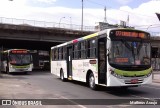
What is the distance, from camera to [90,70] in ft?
59.1

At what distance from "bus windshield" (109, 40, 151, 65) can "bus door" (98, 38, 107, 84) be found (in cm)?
72

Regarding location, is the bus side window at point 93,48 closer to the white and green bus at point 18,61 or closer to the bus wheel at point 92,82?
the bus wheel at point 92,82

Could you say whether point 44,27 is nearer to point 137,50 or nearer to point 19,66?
point 19,66

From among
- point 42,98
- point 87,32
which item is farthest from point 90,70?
point 87,32

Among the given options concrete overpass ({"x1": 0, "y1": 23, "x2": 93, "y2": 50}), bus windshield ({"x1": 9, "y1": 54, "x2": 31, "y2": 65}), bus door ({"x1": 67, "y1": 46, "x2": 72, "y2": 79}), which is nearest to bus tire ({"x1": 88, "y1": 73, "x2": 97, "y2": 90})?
bus door ({"x1": 67, "y1": 46, "x2": 72, "y2": 79})

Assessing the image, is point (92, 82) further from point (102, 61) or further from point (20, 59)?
point (20, 59)

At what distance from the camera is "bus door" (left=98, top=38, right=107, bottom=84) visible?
15773 millimetres

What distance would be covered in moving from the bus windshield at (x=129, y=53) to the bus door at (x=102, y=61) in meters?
0.72

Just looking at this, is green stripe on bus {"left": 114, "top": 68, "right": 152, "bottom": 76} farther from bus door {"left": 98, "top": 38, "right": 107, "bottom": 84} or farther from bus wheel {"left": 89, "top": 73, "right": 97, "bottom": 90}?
bus wheel {"left": 89, "top": 73, "right": 97, "bottom": 90}

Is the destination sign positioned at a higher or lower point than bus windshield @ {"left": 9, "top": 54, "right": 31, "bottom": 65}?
higher

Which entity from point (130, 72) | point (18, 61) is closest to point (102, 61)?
point (130, 72)

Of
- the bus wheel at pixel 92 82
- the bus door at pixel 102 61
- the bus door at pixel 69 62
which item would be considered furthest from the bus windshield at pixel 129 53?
the bus door at pixel 69 62

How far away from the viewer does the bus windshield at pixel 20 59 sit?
37.6m

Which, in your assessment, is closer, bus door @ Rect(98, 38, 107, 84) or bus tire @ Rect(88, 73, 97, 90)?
bus door @ Rect(98, 38, 107, 84)
